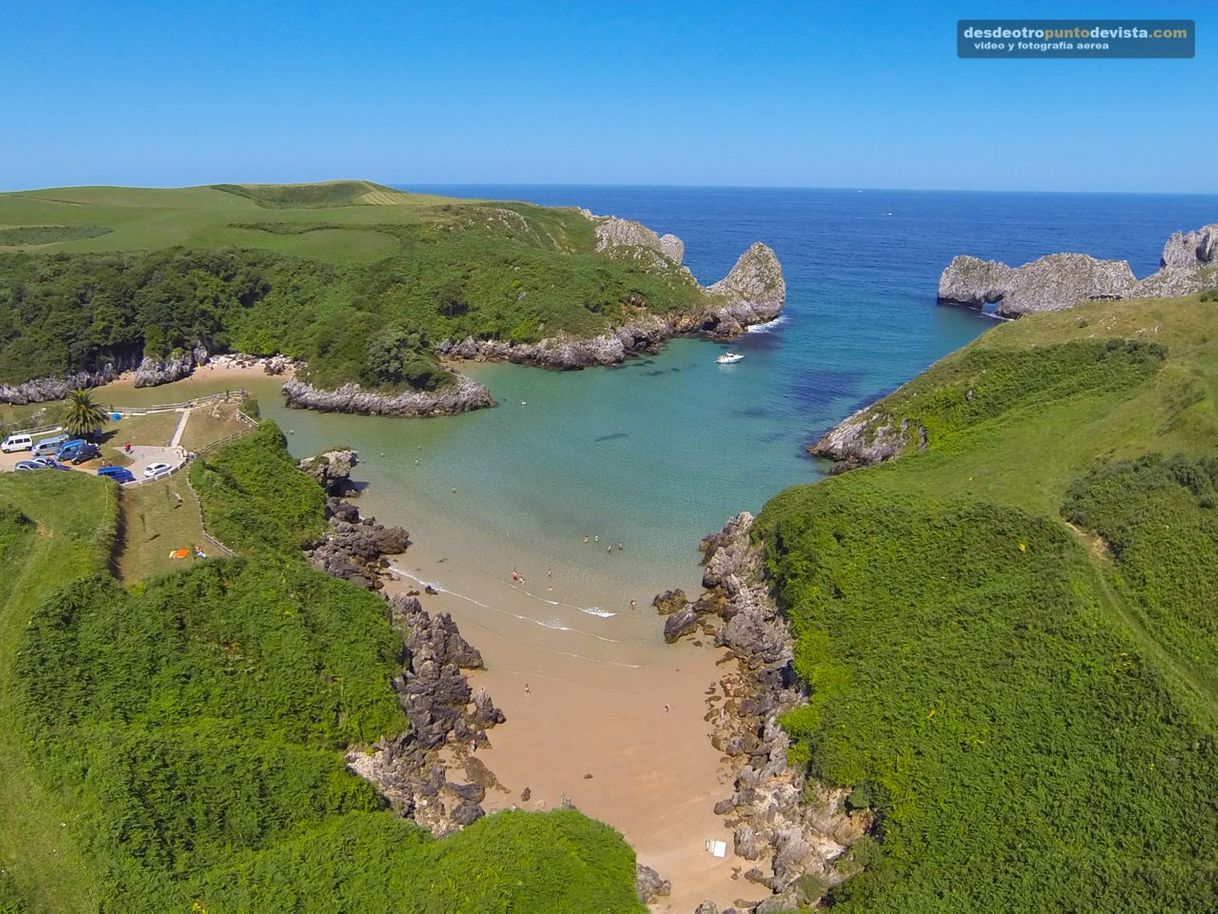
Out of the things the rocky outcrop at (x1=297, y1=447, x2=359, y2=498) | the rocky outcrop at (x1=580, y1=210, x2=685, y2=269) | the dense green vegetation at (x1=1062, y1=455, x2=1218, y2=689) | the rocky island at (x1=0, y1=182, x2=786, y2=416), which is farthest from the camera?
the rocky outcrop at (x1=580, y1=210, x2=685, y2=269)

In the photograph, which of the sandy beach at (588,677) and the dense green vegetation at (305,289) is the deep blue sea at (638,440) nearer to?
the sandy beach at (588,677)

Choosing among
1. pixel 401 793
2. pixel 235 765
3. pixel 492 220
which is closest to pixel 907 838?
pixel 401 793

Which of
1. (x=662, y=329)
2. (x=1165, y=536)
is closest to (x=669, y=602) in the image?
(x=1165, y=536)

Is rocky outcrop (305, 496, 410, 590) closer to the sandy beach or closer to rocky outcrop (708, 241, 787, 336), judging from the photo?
the sandy beach

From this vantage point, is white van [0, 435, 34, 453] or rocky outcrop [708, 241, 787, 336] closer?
white van [0, 435, 34, 453]

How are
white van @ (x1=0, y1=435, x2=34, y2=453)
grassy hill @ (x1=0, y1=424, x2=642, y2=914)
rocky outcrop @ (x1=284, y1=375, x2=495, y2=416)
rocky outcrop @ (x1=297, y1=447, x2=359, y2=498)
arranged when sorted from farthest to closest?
rocky outcrop @ (x1=284, y1=375, x2=495, y2=416), rocky outcrop @ (x1=297, y1=447, x2=359, y2=498), white van @ (x1=0, y1=435, x2=34, y2=453), grassy hill @ (x1=0, y1=424, x2=642, y2=914)

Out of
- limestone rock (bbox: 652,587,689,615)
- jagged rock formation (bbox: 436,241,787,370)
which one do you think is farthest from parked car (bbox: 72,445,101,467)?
jagged rock formation (bbox: 436,241,787,370)

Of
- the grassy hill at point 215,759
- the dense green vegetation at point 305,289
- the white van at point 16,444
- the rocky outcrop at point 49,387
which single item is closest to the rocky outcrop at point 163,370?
the dense green vegetation at point 305,289

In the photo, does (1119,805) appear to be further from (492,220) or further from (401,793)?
(492,220)
